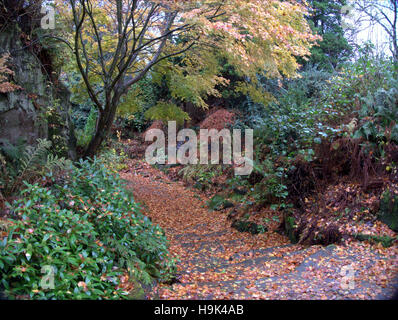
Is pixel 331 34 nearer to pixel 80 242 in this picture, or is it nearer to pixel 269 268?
pixel 269 268

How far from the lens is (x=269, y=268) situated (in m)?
4.28

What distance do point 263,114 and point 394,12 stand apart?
4.36 metres

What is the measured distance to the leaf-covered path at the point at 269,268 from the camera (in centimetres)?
326

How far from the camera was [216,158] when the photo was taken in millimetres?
10625

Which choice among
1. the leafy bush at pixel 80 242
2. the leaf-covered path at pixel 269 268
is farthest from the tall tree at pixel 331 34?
the leafy bush at pixel 80 242

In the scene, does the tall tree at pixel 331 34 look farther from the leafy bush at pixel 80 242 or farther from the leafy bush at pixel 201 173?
the leafy bush at pixel 80 242

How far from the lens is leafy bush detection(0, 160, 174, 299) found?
9.04 feet

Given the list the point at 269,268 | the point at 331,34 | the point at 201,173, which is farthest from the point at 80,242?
the point at 331,34

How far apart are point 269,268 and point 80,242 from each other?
7.79 ft

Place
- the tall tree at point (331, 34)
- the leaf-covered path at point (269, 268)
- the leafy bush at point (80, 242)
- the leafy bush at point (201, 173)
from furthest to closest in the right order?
1. the tall tree at point (331, 34)
2. the leafy bush at point (201, 173)
3. the leaf-covered path at point (269, 268)
4. the leafy bush at point (80, 242)

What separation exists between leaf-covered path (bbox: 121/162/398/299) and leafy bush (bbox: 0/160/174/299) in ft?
1.64

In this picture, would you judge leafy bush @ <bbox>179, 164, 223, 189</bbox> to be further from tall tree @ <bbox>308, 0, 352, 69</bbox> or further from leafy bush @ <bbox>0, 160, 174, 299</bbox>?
tall tree @ <bbox>308, 0, 352, 69</bbox>

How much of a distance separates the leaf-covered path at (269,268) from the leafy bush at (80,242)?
0.50 metres

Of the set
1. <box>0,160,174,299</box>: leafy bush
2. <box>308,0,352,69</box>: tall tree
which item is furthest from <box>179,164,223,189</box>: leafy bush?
<box>308,0,352,69</box>: tall tree
